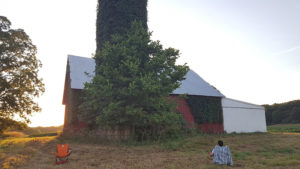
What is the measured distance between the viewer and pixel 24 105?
1811cm

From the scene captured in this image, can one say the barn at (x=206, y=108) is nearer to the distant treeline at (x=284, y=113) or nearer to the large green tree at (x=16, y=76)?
the large green tree at (x=16, y=76)

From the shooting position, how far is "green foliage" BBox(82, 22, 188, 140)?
12.8 m

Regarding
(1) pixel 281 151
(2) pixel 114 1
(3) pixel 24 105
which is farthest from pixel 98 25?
(1) pixel 281 151

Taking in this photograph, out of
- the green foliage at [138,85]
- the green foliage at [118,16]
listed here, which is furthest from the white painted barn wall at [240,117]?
the green foliage at [118,16]

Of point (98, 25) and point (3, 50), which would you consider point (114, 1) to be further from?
point (3, 50)

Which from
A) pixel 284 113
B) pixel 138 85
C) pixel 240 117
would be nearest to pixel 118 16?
pixel 138 85

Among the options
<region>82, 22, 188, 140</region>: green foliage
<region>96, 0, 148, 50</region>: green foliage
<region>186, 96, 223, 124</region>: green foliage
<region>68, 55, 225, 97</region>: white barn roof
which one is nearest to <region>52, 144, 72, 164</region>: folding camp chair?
<region>82, 22, 188, 140</region>: green foliage

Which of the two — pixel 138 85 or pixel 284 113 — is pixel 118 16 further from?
pixel 284 113

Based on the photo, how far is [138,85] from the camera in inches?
508

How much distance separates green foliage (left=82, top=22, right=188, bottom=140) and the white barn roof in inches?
247

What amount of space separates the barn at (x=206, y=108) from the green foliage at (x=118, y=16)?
20.1 feet

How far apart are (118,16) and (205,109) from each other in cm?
1407

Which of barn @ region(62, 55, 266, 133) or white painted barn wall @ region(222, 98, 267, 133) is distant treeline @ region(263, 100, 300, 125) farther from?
white painted barn wall @ region(222, 98, 267, 133)

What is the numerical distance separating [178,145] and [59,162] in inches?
256
